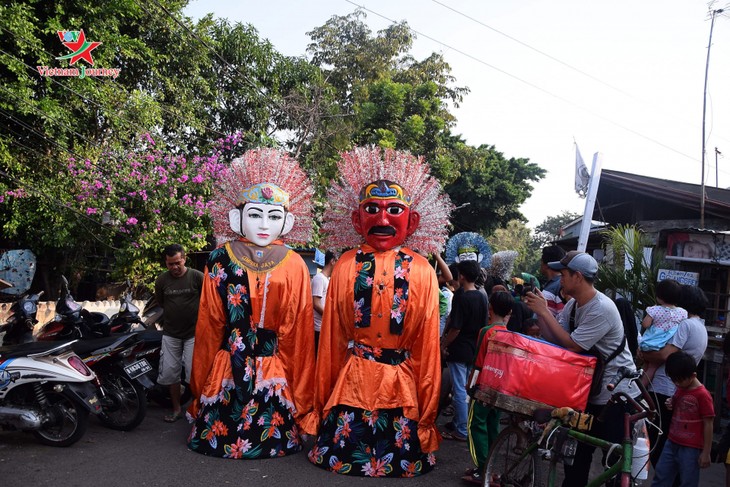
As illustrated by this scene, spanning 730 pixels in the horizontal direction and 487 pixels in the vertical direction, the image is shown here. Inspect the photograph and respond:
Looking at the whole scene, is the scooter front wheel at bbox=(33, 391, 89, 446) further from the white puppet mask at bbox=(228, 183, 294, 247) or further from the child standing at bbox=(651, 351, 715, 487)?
the child standing at bbox=(651, 351, 715, 487)

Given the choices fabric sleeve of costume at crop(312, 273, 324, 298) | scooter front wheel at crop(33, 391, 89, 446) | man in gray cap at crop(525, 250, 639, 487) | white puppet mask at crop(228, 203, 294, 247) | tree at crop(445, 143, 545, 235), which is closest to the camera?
man in gray cap at crop(525, 250, 639, 487)

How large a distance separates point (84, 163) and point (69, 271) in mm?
3569

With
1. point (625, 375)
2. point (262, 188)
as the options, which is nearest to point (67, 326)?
point (262, 188)

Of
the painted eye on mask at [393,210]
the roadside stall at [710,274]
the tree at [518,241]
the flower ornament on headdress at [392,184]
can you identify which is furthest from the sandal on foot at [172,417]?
the tree at [518,241]

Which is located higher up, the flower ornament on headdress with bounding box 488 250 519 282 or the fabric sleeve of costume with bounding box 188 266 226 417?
the flower ornament on headdress with bounding box 488 250 519 282

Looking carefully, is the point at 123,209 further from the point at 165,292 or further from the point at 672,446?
the point at 672,446

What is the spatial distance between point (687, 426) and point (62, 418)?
4.38 metres

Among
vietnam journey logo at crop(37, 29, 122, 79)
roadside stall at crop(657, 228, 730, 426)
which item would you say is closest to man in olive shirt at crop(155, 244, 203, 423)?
roadside stall at crop(657, 228, 730, 426)

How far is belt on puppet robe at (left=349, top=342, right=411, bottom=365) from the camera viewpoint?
4332 millimetres

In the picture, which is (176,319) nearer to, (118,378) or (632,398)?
(118,378)

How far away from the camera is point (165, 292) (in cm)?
540

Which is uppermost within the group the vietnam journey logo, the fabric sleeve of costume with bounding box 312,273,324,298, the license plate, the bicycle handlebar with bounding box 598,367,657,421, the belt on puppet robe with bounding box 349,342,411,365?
the vietnam journey logo

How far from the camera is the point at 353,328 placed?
4383 millimetres

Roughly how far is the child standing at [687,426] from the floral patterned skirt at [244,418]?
2629 millimetres
